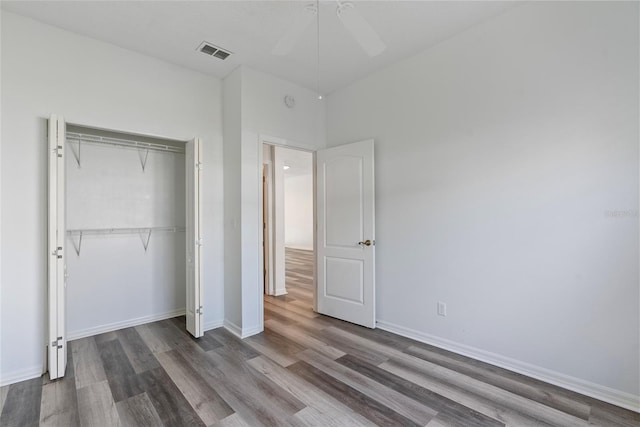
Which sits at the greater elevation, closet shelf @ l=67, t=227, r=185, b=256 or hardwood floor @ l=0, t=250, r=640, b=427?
closet shelf @ l=67, t=227, r=185, b=256

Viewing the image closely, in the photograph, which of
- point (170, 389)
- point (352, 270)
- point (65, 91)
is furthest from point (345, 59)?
point (170, 389)

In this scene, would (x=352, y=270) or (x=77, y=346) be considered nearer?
(x=77, y=346)

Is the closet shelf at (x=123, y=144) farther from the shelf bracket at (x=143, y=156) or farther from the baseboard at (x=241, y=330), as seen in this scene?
the baseboard at (x=241, y=330)

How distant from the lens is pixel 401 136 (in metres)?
3.32

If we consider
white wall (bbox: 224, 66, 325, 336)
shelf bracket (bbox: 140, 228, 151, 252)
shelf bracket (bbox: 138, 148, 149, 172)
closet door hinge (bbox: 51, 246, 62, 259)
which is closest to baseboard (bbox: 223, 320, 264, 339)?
white wall (bbox: 224, 66, 325, 336)

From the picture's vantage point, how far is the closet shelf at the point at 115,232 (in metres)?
3.25

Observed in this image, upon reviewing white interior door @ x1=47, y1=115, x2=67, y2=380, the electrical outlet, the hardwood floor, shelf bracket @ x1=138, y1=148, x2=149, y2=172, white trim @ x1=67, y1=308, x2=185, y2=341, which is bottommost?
the hardwood floor

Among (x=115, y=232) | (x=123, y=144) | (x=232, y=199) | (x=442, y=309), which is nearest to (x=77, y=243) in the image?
(x=115, y=232)

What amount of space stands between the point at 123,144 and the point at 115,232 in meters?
1.00

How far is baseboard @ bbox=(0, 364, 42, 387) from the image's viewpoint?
7.82ft

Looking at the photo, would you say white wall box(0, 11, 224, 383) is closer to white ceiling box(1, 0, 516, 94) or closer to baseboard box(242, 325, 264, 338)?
white ceiling box(1, 0, 516, 94)

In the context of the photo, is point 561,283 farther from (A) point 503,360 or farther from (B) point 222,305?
(B) point 222,305

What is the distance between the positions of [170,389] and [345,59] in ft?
11.3

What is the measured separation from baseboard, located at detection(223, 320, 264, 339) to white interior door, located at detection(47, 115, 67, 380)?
147 centimetres
